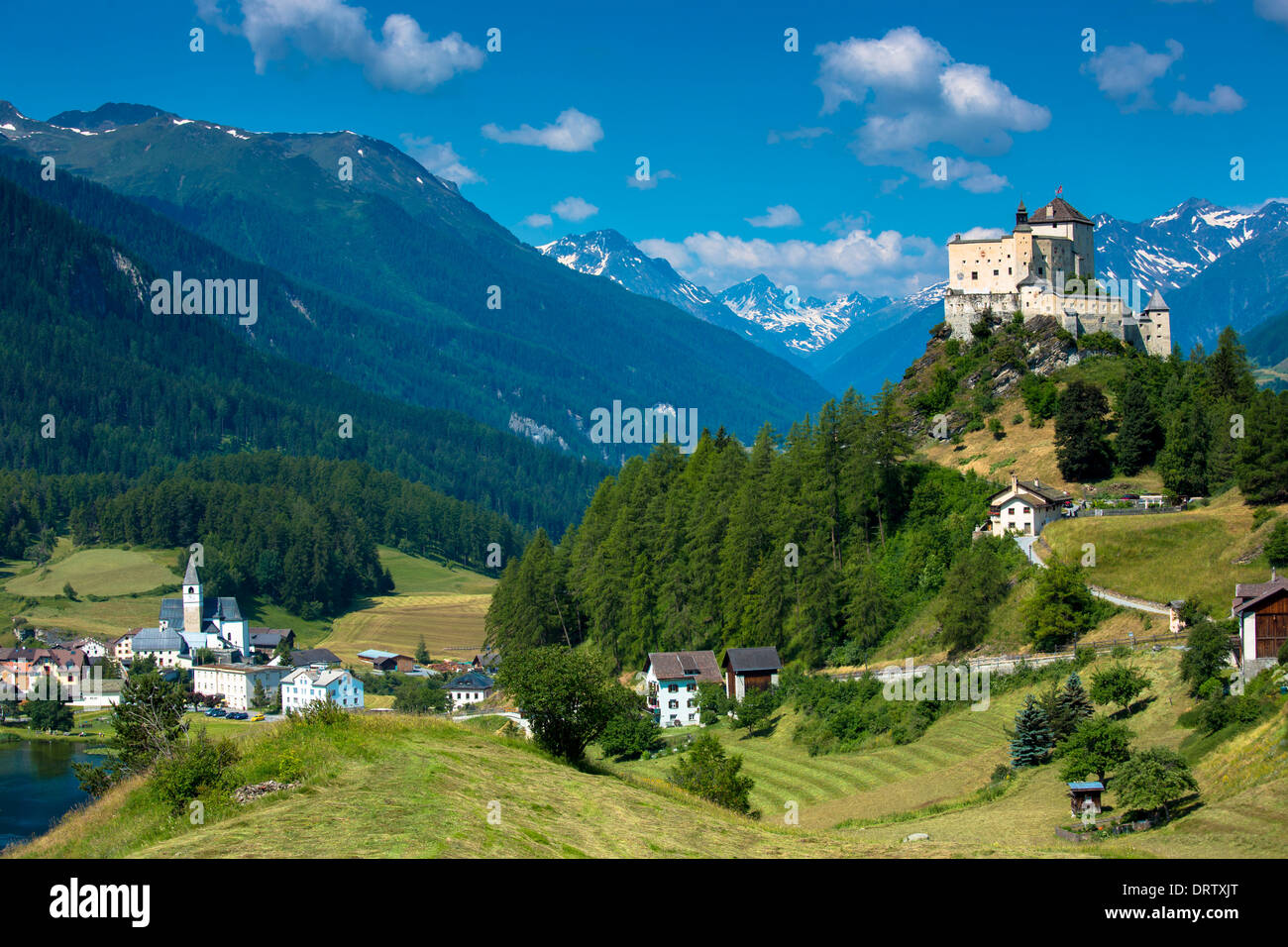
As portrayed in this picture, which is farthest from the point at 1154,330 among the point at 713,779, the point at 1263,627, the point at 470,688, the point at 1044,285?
the point at 470,688

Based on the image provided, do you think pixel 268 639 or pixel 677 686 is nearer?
pixel 677 686

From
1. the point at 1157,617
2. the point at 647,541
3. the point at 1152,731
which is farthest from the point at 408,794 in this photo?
the point at 647,541

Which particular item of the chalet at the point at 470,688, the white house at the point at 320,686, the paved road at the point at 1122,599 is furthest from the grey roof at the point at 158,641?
A: the paved road at the point at 1122,599

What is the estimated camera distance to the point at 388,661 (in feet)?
485

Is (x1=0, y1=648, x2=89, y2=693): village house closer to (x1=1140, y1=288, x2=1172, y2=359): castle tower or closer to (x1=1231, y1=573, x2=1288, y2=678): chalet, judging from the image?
(x1=1140, y1=288, x2=1172, y2=359): castle tower

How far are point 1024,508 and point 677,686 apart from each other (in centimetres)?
2547

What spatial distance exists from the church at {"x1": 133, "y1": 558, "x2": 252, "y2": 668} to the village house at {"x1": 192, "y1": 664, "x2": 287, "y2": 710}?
646cm

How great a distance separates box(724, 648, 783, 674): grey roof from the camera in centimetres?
7669

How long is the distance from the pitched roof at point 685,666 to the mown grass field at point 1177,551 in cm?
2422

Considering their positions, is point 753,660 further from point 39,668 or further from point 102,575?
point 102,575

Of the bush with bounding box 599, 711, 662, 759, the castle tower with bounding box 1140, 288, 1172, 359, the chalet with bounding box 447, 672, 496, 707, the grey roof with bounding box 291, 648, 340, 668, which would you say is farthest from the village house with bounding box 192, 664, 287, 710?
the castle tower with bounding box 1140, 288, 1172, 359
